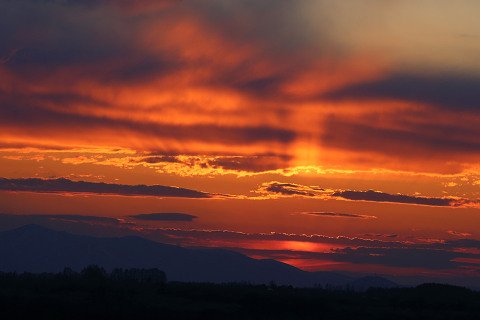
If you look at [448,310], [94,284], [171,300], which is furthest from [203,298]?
[448,310]

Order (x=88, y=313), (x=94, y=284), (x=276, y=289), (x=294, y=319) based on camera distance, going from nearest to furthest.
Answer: (x=88, y=313) → (x=294, y=319) → (x=94, y=284) → (x=276, y=289)

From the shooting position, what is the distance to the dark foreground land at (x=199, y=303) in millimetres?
86125

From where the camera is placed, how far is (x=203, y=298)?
101 metres

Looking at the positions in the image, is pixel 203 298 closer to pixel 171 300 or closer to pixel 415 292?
pixel 171 300

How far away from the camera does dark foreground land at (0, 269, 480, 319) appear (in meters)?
86.1

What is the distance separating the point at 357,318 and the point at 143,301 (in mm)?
23149

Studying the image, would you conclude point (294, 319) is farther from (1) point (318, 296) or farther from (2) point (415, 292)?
(2) point (415, 292)

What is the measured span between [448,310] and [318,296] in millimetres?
15844

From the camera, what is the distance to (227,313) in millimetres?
90312

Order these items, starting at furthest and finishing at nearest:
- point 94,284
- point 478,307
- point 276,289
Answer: point 276,289 → point 478,307 → point 94,284

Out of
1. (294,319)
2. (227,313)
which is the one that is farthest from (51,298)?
(294,319)

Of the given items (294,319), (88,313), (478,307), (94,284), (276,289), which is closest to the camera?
(88,313)

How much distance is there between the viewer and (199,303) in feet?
315

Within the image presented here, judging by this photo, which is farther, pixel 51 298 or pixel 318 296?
pixel 318 296
